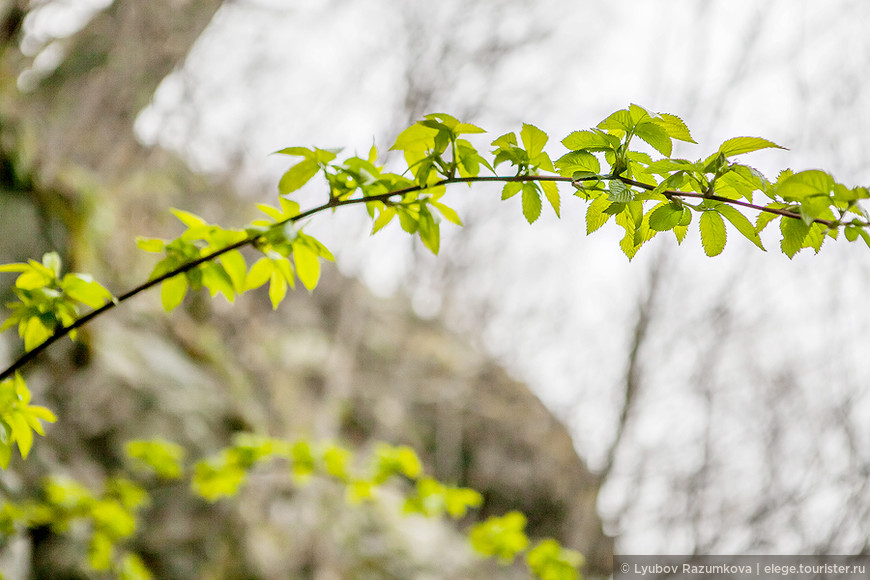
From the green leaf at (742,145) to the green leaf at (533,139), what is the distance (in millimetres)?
266

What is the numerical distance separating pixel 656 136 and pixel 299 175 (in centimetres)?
58

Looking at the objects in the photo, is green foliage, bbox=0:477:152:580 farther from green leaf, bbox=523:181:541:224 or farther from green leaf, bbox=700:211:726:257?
green leaf, bbox=700:211:726:257

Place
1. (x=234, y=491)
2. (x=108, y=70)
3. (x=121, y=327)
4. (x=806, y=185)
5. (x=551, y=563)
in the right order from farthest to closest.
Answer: (x=121, y=327)
(x=108, y=70)
(x=551, y=563)
(x=234, y=491)
(x=806, y=185)

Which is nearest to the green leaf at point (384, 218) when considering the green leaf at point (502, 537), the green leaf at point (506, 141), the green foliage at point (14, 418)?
the green leaf at point (506, 141)

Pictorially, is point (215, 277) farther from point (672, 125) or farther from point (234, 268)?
point (672, 125)

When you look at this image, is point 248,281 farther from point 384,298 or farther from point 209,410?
point 384,298

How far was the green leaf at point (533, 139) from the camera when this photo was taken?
0.89m

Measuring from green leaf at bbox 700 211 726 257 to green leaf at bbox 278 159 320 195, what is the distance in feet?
2.11

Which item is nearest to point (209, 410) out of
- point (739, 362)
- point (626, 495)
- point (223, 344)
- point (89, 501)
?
point (223, 344)

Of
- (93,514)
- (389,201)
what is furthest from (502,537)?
(389,201)

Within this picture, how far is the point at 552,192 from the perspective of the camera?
960mm

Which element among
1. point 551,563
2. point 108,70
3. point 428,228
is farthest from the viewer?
point 108,70

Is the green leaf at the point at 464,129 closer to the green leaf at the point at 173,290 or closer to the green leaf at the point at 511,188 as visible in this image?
the green leaf at the point at 511,188

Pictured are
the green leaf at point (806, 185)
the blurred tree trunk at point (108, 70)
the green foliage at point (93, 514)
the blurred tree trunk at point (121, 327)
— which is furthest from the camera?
the blurred tree trunk at point (108, 70)
